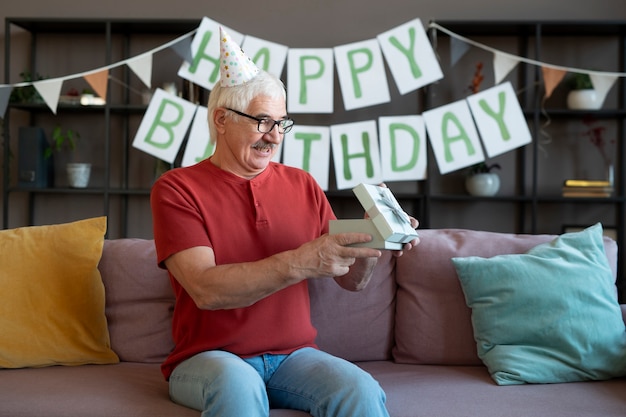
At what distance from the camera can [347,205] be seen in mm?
3998

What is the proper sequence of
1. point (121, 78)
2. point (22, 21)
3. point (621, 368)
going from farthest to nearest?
point (121, 78) → point (22, 21) → point (621, 368)

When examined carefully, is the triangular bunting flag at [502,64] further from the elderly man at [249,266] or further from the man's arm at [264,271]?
the man's arm at [264,271]

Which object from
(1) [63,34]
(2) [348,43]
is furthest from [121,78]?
(2) [348,43]

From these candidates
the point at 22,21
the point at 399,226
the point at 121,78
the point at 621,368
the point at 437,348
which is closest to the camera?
the point at 399,226

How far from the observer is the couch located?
1.90 metres

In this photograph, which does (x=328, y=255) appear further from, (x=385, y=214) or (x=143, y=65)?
(x=143, y=65)

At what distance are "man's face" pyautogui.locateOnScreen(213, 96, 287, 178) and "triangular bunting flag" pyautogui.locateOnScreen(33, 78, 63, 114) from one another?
6.75 feet

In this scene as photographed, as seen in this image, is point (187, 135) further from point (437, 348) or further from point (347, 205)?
point (437, 348)

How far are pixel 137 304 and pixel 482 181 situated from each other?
2242 mm

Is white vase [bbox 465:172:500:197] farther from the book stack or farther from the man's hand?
the man's hand

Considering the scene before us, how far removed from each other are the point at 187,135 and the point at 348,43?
1.03m

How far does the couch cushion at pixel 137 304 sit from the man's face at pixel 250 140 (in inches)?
17.6

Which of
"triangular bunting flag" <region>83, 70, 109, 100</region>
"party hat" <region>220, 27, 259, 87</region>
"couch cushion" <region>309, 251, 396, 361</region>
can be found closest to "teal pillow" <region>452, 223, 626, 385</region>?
"couch cushion" <region>309, 251, 396, 361</region>

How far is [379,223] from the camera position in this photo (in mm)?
1555
